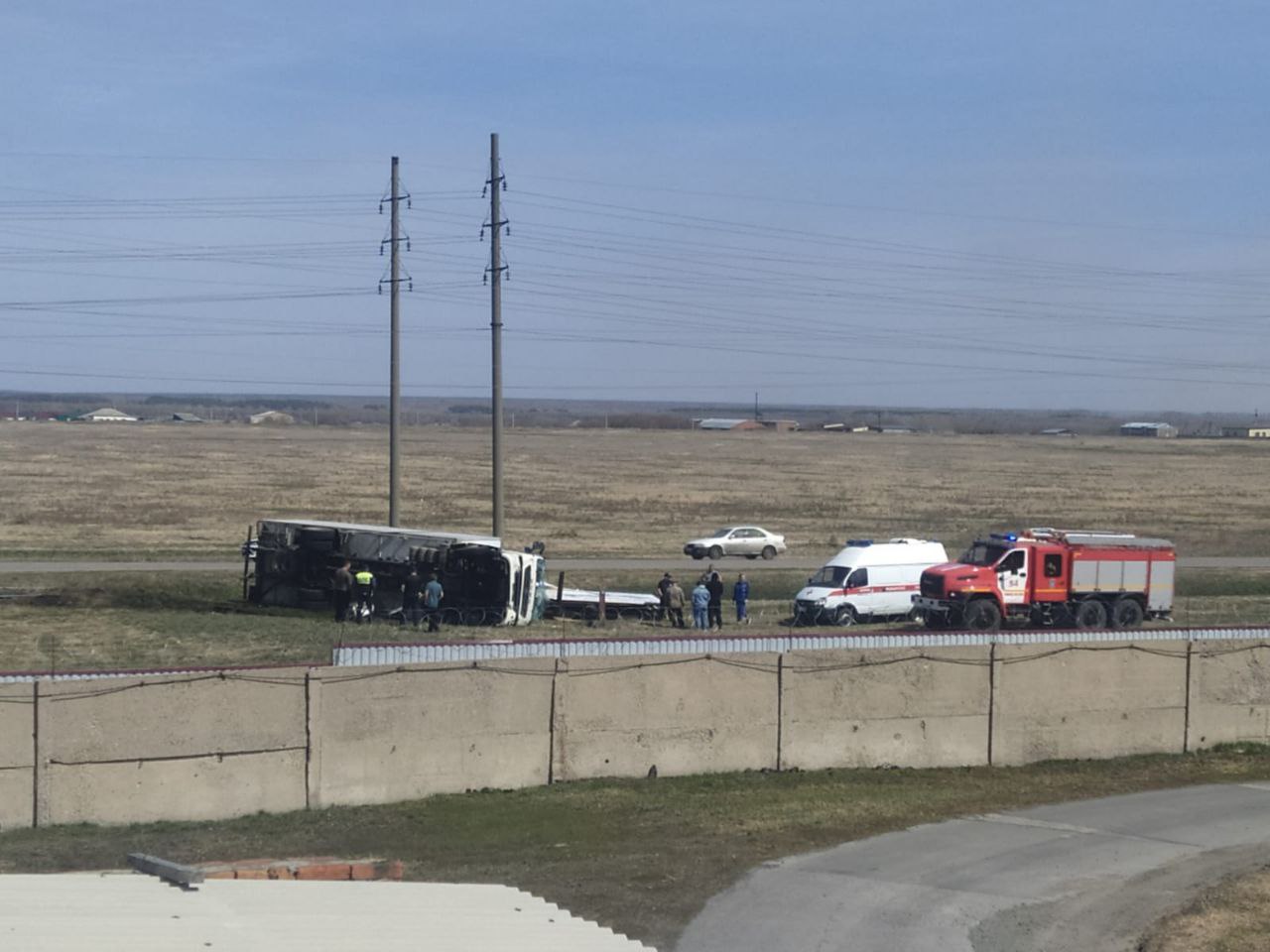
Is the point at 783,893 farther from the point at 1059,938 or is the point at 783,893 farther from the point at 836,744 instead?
the point at 836,744

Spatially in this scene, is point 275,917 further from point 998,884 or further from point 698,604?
point 698,604

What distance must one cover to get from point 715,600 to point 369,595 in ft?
26.0

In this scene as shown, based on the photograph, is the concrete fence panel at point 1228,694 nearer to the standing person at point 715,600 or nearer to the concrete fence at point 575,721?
the concrete fence at point 575,721

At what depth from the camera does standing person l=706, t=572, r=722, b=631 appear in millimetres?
35156

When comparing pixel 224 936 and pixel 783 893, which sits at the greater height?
pixel 224 936

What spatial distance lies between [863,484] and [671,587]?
66559 mm

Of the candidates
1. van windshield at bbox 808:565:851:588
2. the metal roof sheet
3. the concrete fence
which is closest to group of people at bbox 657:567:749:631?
van windshield at bbox 808:565:851:588

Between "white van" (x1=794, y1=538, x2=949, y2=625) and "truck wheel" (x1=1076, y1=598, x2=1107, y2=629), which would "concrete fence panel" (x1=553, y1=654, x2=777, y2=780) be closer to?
"white van" (x1=794, y1=538, x2=949, y2=625)

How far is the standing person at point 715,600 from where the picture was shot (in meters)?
35.2

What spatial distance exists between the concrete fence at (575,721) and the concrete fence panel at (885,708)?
30 millimetres

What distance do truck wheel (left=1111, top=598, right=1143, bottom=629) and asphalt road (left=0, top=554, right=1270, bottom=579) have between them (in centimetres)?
1474

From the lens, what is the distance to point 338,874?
14445 millimetres

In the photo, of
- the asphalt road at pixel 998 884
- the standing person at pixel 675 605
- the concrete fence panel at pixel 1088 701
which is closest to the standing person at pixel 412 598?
the standing person at pixel 675 605

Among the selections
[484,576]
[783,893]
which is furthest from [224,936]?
[484,576]
